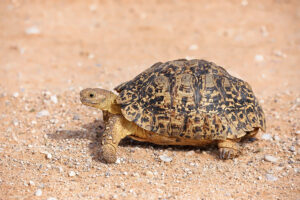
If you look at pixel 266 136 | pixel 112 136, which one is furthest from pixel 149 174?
pixel 266 136

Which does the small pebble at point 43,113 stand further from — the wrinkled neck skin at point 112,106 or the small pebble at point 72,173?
the small pebble at point 72,173

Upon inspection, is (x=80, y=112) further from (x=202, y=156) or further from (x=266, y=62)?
(x=266, y=62)

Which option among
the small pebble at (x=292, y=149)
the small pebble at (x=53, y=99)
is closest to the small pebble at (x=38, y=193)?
the small pebble at (x=53, y=99)

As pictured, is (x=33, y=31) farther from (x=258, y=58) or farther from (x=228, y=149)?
(x=228, y=149)

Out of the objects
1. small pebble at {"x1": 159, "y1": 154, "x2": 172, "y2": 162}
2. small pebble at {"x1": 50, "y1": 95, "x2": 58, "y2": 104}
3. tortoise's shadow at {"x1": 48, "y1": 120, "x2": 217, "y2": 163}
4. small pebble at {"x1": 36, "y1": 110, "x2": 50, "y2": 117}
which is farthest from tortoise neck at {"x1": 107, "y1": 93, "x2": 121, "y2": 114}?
small pebble at {"x1": 50, "y1": 95, "x2": 58, "y2": 104}

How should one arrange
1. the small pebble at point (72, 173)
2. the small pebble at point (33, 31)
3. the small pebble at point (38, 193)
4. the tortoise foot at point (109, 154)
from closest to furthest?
the small pebble at point (38, 193)
the small pebble at point (72, 173)
the tortoise foot at point (109, 154)
the small pebble at point (33, 31)

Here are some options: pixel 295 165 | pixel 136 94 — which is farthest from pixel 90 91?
pixel 295 165
